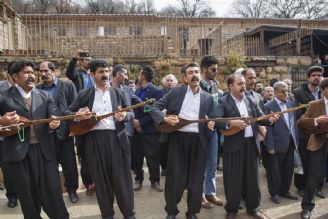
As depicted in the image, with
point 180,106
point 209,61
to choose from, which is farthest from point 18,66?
point 209,61

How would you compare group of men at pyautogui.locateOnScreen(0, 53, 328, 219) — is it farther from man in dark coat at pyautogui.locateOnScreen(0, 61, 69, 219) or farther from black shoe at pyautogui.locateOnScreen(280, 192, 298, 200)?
black shoe at pyautogui.locateOnScreen(280, 192, 298, 200)

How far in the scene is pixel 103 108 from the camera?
181 inches

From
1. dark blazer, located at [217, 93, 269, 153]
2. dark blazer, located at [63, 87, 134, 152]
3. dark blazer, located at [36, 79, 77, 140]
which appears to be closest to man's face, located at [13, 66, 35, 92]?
dark blazer, located at [63, 87, 134, 152]

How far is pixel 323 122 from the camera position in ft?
15.5

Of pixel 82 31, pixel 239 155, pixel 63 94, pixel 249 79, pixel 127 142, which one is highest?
pixel 82 31

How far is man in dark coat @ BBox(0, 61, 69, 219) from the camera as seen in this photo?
420cm

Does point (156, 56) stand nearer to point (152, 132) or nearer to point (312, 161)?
point (152, 132)

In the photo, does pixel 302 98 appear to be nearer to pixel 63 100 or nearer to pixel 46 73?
pixel 63 100

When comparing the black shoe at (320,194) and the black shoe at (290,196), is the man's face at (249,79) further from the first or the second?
the black shoe at (320,194)

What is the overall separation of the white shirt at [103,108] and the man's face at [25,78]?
2.57 ft

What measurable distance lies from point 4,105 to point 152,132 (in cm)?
246

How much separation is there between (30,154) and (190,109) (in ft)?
6.63

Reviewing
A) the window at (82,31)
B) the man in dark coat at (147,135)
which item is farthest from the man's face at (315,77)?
the window at (82,31)

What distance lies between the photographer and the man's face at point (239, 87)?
4816mm
